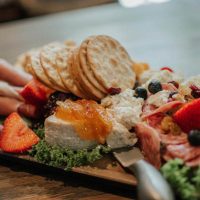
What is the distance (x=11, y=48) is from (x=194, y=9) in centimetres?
243

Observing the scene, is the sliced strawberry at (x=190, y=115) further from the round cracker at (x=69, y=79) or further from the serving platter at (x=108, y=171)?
the round cracker at (x=69, y=79)

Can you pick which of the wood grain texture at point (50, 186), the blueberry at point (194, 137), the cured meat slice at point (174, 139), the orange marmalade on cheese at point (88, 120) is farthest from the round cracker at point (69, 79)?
the blueberry at point (194, 137)

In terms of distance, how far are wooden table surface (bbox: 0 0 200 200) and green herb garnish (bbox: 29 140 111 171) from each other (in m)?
0.12

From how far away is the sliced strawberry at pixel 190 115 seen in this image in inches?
96.9

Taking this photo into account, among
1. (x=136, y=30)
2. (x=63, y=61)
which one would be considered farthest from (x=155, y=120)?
(x=136, y=30)

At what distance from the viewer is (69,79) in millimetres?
3146

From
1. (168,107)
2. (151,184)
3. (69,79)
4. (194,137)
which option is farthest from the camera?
(69,79)

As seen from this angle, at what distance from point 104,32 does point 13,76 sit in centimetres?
218

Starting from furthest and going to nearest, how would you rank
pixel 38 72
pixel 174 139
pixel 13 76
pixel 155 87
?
1. pixel 13 76
2. pixel 38 72
3. pixel 155 87
4. pixel 174 139

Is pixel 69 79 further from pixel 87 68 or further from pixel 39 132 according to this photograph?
pixel 39 132

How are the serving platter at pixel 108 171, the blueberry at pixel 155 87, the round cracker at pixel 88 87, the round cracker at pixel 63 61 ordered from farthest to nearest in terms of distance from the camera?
1. the round cracker at pixel 63 61
2. the round cracker at pixel 88 87
3. the blueberry at pixel 155 87
4. the serving platter at pixel 108 171

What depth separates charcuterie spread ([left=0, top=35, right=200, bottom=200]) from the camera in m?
2.45

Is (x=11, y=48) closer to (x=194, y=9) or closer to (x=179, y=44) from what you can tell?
(x=179, y=44)

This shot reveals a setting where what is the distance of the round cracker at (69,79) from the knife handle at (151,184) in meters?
0.88
